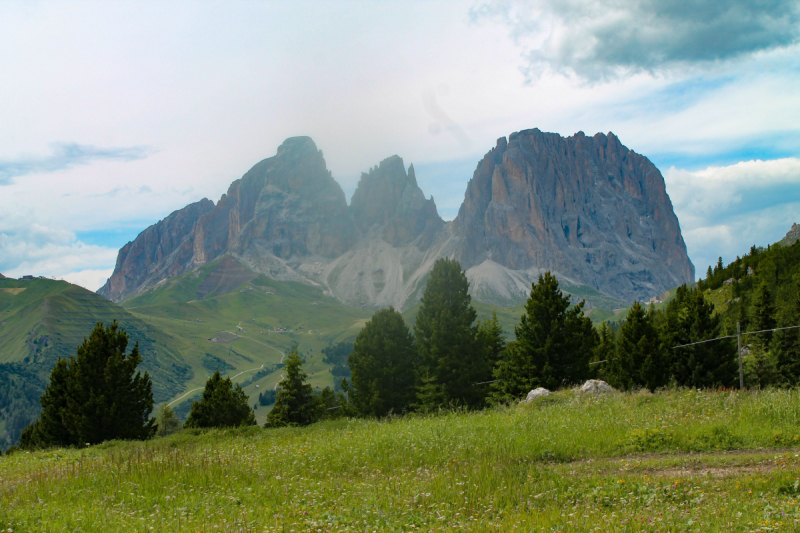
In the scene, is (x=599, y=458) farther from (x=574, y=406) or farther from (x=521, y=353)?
(x=521, y=353)

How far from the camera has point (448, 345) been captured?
42375 millimetres

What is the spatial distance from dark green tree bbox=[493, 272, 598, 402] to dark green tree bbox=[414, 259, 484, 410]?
3.49 m

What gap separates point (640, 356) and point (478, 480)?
38.2 metres

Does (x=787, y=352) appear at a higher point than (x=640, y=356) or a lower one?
lower

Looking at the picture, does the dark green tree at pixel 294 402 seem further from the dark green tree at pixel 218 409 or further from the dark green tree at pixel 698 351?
the dark green tree at pixel 698 351

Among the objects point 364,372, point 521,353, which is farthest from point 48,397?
point 521,353

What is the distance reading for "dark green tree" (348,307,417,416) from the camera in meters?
45.0

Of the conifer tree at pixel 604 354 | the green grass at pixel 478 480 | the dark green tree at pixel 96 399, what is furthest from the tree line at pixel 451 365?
the green grass at pixel 478 480

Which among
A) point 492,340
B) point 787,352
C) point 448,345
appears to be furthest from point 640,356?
point 448,345

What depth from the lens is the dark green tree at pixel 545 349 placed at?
122ft

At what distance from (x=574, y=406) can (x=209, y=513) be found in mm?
13977

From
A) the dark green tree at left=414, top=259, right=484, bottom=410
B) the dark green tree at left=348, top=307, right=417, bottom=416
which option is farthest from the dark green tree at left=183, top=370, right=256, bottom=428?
the dark green tree at left=414, top=259, right=484, bottom=410

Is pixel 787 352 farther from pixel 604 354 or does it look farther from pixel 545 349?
pixel 545 349

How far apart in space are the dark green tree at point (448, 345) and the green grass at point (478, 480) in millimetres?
23939
